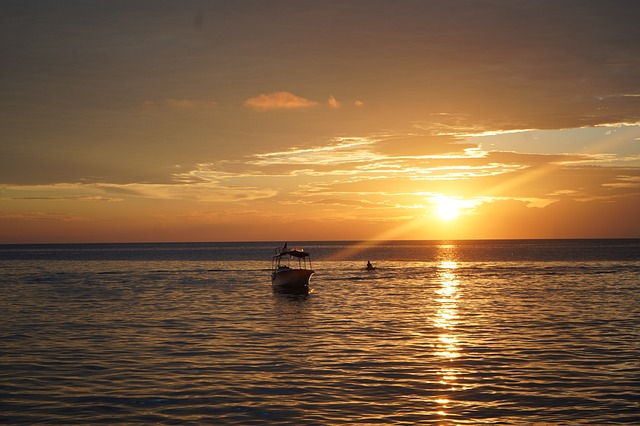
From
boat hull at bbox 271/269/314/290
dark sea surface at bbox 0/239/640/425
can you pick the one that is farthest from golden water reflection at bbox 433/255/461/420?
boat hull at bbox 271/269/314/290

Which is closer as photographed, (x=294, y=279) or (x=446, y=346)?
(x=446, y=346)

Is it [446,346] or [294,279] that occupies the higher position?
[294,279]

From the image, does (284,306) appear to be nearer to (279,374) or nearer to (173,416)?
(279,374)

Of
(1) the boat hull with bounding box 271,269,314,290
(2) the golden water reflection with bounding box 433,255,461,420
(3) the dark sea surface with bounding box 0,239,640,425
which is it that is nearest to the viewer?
(3) the dark sea surface with bounding box 0,239,640,425

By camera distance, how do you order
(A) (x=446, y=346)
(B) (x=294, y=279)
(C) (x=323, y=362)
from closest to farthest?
(C) (x=323, y=362), (A) (x=446, y=346), (B) (x=294, y=279)

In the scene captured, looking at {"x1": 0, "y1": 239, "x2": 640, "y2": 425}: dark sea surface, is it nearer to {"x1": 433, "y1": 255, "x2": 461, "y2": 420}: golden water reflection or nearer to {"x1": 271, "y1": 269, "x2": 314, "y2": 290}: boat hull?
{"x1": 433, "y1": 255, "x2": 461, "y2": 420}: golden water reflection

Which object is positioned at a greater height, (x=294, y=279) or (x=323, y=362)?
(x=294, y=279)

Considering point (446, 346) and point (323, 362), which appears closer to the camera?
point (323, 362)

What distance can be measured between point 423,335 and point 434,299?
75.1 feet

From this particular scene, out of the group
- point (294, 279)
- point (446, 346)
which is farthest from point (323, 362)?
point (294, 279)

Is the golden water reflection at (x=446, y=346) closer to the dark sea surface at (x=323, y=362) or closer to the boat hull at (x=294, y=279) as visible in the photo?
the dark sea surface at (x=323, y=362)

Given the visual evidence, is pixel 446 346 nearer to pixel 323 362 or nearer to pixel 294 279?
pixel 323 362

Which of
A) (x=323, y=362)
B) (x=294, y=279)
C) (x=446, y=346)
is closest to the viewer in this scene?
(x=323, y=362)

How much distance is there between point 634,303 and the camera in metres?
50.6
